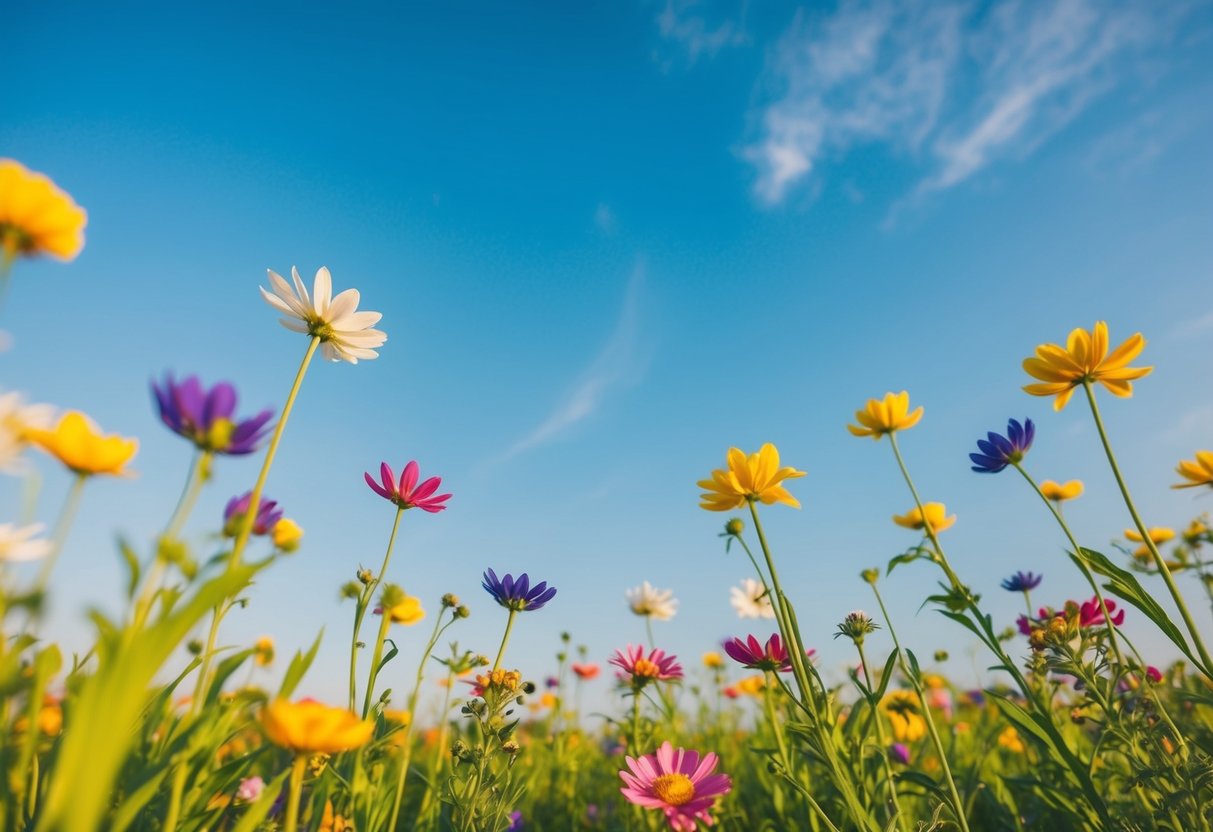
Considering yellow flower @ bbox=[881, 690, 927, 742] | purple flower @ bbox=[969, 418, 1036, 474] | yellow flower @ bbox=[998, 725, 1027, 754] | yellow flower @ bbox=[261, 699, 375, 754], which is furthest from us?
yellow flower @ bbox=[998, 725, 1027, 754]

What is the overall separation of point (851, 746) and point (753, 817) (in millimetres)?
1169

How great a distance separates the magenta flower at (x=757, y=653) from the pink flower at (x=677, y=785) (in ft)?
1.14

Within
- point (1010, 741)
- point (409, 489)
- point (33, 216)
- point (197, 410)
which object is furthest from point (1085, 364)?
point (1010, 741)

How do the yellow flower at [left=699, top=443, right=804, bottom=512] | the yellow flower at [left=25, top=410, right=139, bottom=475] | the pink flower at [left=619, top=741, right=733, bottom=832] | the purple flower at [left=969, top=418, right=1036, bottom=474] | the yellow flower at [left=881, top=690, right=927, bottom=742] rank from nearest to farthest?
the yellow flower at [left=25, top=410, right=139, bottom=475] → the pink flower at [left=619, top=741, right=733, bottom=832] → the yellow flower at [left=699, top=443, right=804, bottom=512] → the purple flower at [left=969, top=418, right=1036, bottom=474] → the yellow flower at [left=881, top=690, right=927, bottom=742]

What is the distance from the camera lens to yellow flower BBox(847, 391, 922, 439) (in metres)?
2.63

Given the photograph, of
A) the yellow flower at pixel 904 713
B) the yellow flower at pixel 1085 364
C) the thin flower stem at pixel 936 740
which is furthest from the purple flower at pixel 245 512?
the yellow flower at pixel 904 713

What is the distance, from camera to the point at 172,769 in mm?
1261

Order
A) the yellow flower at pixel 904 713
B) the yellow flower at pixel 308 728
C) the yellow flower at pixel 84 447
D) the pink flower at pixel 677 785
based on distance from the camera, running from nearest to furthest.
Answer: the yellow flower at pixel 308 728 → the yellow flower at pixel 84 447 → the pink flower at pixel 677 785 → the yellow flower at pixel 904 713

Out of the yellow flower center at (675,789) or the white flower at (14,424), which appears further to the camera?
the yellow flower center at (675,789)

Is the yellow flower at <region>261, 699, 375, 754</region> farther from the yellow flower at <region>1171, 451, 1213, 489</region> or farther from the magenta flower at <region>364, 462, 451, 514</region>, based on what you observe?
the yellow flower at <region>1171, 451, 1213, 489</region>

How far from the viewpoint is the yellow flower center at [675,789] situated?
5.90ft

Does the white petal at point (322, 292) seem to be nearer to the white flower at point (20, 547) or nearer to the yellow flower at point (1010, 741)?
the white flower at point (20, 547)

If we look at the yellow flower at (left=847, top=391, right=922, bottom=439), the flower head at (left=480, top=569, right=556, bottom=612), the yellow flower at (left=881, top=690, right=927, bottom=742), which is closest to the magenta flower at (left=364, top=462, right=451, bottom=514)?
the flower head at (left=480, top=569, right=556, bottom=612)

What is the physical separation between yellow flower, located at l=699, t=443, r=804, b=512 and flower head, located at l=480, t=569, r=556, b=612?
72cm
